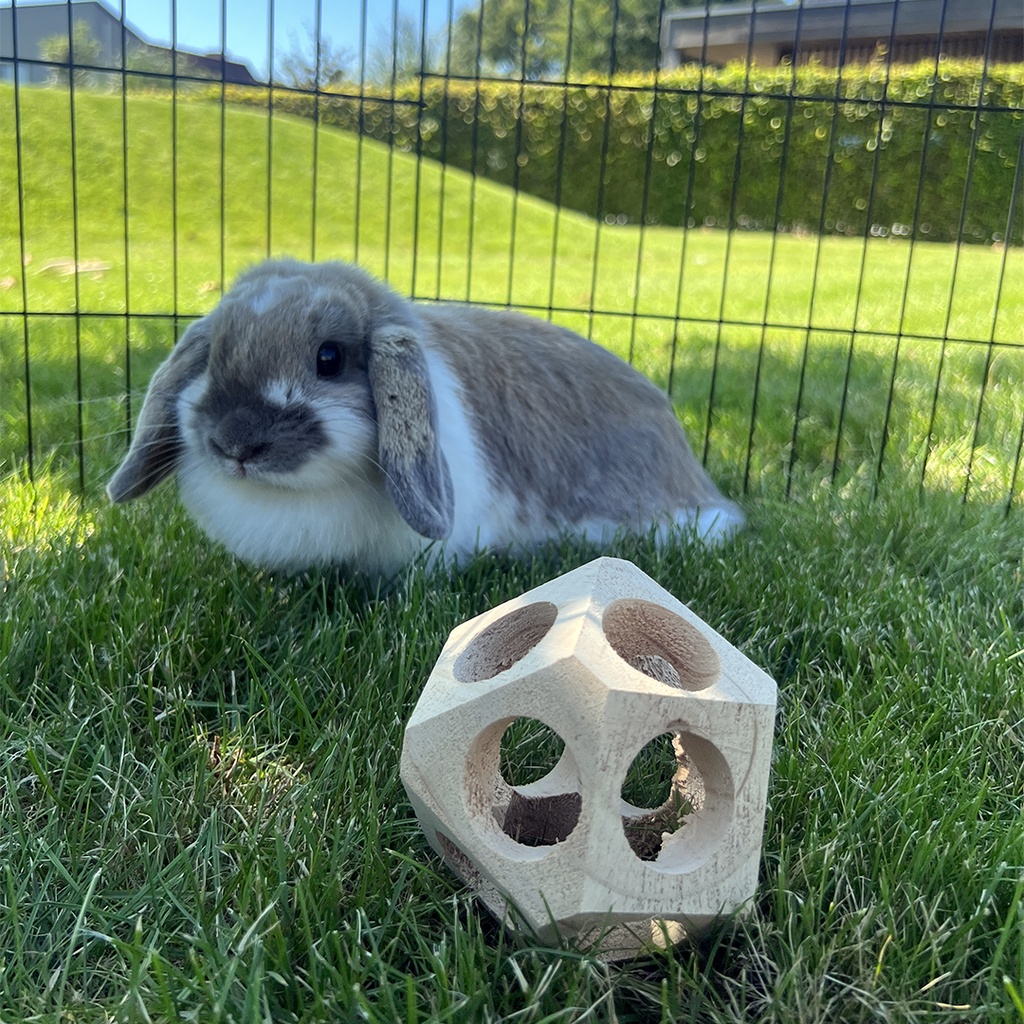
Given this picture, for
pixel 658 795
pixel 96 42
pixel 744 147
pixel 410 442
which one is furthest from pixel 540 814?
pixel 744 147

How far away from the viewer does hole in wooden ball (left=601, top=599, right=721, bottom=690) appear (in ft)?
4.31

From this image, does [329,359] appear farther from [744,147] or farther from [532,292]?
[744,147]

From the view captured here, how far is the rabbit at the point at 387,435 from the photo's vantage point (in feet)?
6.81

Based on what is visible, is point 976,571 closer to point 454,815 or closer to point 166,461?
point 454,815

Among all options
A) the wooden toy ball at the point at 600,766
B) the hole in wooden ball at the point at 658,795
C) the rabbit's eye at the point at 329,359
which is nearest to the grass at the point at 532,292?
the rabbit's eye at the point at 329,359

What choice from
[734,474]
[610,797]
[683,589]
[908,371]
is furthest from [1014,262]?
[610,797]

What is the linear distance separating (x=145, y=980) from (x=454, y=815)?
1.30 ft

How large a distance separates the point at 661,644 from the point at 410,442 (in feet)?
2.84

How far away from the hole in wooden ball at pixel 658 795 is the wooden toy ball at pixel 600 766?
11 cm

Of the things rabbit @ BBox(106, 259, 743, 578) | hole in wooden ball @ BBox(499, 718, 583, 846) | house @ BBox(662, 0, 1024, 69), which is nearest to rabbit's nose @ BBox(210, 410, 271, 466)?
rabbit @ BBox(106, 259, 743, 578)

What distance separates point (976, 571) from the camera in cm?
253

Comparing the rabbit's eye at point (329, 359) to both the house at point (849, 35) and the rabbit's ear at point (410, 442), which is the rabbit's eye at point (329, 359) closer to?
the rabbit's ear at point (410, 442)

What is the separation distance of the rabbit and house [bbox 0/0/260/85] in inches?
49.5

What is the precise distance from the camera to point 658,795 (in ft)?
5.09
